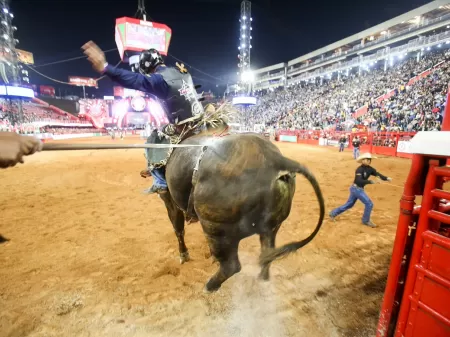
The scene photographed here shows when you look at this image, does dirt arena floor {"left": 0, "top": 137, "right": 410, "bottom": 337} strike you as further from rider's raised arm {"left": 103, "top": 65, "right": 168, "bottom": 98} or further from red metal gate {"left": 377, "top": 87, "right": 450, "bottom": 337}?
rider's raised arm {"left": 103, "top": 65, "right": 168, "bottom": 98}

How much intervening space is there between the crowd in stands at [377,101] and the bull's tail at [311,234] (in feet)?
52.7

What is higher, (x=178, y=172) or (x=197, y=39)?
(x=197, y=39)

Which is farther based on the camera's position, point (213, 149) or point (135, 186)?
point (135, 186)

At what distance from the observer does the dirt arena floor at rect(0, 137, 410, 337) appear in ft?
7.97

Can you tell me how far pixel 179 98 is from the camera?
3.16m

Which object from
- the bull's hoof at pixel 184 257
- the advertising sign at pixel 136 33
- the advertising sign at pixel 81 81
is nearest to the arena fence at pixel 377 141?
the bull's hoof at pixel 184 257

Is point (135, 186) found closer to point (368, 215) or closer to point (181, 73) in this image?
point (181, 73)

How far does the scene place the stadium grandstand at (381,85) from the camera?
19438 mm

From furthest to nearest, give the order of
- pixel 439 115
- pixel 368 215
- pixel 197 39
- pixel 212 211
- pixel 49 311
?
pixel 197 39
pixel 439 115
pixel 368 215
pixel 49 311
pixel 212 211

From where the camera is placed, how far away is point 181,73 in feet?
10.4

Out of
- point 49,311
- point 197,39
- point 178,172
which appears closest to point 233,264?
point 178,172

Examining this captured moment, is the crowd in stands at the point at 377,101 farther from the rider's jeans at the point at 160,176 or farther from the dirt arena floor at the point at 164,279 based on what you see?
the rider's jeans at the point at 160,176

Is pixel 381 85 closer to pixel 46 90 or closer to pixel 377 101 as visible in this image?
pixel 377 101

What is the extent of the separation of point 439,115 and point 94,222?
63.7ft
